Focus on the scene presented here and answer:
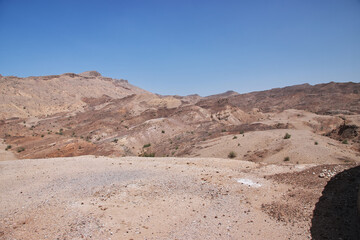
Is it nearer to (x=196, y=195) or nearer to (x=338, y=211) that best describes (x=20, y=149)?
(x=196, y=195)

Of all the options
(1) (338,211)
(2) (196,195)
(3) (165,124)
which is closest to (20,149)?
(3) (165,124)

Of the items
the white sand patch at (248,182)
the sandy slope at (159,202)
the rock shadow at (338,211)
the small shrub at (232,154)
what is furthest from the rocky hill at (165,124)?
the sandy slope at (159,202)

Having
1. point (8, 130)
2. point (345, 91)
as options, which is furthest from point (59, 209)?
point (345, 91)

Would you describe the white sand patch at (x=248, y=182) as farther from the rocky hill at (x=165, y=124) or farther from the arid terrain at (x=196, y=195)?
the rocky hill at (x=165, y=124)

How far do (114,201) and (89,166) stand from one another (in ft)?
15.7

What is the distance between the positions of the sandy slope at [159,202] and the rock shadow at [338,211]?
0.24 metres

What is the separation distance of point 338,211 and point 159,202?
4.99 m

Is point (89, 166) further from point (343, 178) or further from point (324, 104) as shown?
point (324, 104)

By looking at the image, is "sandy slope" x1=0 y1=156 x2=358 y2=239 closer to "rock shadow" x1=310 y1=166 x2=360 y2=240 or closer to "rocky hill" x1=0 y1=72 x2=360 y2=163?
"rock shadow" x1=310 y1=166 x2=360 y2=240

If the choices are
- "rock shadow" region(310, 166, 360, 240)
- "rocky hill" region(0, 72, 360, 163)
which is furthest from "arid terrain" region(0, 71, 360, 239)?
"rocky hill" region(0, 72, 360, 163)

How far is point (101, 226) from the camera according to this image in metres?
5.84

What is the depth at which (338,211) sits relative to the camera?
248 inches

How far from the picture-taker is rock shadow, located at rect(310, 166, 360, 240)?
215 inches

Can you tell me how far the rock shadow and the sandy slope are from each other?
0.24m
